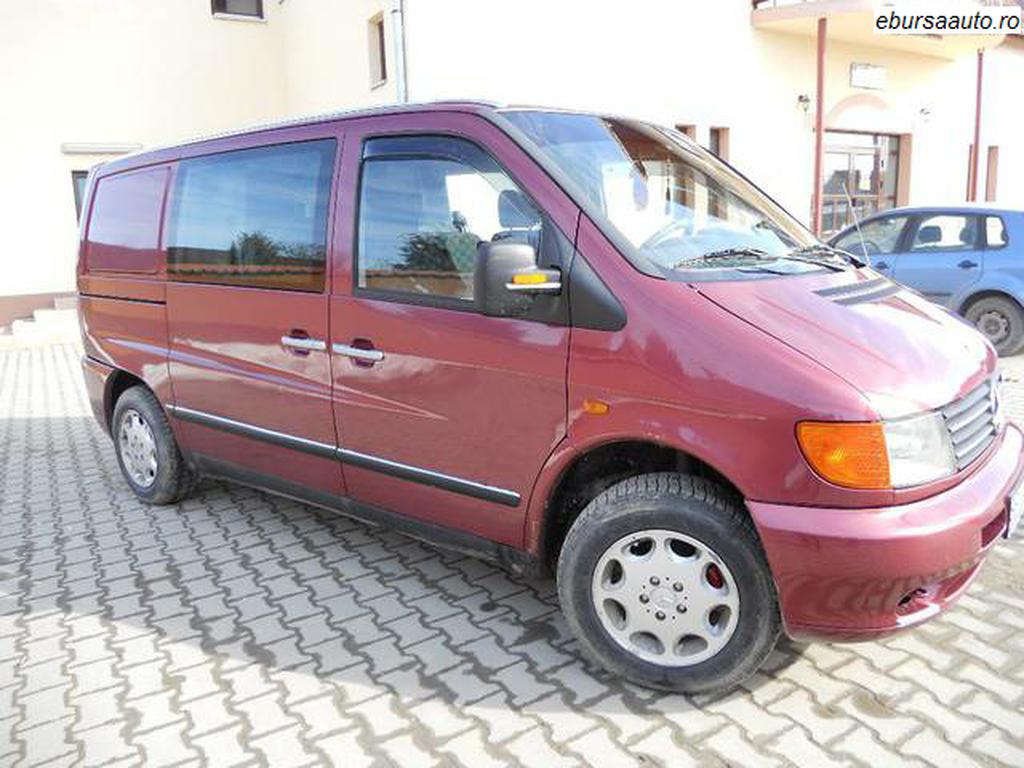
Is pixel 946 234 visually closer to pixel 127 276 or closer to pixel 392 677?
pixel 127 276

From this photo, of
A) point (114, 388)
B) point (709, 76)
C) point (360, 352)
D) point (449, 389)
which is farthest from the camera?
point (709, 76)

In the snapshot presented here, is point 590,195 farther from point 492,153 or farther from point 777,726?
point 777,726

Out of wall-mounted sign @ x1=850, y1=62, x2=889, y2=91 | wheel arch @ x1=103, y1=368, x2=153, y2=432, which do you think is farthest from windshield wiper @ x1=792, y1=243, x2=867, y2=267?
wall-mounted sign @ x1=850, y1=62, x2=889, y2=91

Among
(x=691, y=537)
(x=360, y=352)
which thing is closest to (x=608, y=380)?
(x=691, y=537)

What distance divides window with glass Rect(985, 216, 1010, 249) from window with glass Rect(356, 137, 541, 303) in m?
7.56

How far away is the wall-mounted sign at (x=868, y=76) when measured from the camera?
1645 centimetres

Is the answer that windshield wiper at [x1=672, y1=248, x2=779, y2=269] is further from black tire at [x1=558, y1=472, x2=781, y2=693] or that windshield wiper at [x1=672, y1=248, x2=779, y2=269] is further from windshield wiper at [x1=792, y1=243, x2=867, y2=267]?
black tire at [x1=558, y1=472, x2=781, y2=693]

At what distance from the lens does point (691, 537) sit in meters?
2.54

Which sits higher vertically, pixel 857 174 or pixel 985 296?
pixel 857 174

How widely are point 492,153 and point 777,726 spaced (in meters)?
2.15

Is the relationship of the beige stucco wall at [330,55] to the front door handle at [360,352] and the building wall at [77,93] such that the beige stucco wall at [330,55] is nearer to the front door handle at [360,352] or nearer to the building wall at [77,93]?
the building wall at [77,93]

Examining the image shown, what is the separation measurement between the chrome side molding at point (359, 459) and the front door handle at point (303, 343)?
419mm

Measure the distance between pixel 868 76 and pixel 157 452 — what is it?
54.5 feet

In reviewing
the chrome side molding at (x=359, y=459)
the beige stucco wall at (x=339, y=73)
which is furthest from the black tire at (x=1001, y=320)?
the chrome side molding at (x=359, y=459)
